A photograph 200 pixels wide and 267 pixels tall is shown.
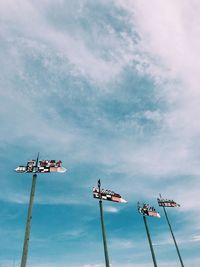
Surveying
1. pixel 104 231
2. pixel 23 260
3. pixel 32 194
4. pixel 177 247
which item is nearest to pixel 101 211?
pixel 104 231

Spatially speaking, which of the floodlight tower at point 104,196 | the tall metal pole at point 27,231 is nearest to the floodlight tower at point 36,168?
the tall metal pole at point 27,231

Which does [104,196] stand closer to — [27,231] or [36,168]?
[36,168]

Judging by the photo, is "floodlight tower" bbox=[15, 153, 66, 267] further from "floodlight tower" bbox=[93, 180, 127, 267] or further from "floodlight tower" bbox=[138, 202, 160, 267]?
"floodlight tower" bbox=[138, 202, 160, 267]

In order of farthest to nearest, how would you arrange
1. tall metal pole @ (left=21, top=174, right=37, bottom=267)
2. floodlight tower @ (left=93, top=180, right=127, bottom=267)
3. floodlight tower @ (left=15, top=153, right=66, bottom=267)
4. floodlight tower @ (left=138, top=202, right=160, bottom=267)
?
1. floodlight tower @ (left=138, top=202, right=160, bottom=267)
2. floodlight tower @ (left=93, top=180, right=127, bottom=267)
3. floodlight tower @ (left=15, top=153, right=66, bottom=267)
4. tall metal pole @ (left=21, top=174, right=37, bottom=267)

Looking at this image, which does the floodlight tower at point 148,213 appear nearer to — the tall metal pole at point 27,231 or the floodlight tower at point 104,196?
the floodlight tower at point 104,196

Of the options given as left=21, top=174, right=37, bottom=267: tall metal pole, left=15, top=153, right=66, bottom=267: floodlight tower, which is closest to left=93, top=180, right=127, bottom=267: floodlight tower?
left=15, top=153, right=66, bottom=267: floodlight tower

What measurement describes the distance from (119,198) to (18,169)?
1384 centimetres

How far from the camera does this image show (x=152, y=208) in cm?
3784

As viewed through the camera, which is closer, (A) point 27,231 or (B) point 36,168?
(A) point 27,231

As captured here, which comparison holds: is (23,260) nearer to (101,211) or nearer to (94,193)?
(101,211)

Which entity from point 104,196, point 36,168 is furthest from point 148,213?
point 36,168

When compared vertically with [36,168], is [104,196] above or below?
above

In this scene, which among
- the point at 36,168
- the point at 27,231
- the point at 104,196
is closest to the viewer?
the point at 27,231

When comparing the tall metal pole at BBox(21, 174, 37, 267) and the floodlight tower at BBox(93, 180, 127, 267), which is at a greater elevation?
the floodlight tower at BBox(93, 180, 127, 267)
